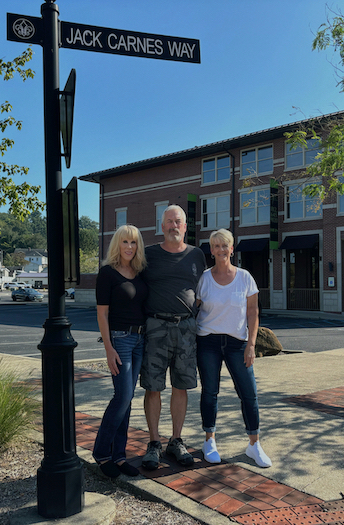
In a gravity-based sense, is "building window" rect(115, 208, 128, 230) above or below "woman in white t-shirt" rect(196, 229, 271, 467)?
above

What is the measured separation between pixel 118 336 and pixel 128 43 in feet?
7.09

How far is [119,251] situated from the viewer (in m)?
3.63

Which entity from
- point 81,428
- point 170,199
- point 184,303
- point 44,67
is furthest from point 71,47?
point 170,199

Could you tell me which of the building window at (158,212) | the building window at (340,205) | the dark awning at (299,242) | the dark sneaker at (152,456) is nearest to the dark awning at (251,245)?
the dark awning at (299,242)

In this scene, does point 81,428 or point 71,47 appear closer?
point 71,47

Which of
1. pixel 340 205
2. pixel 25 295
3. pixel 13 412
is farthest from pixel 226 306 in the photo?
pixel 25 295

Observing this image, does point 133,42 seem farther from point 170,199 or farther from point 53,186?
point 170,199

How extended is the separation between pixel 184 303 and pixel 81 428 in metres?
1.86

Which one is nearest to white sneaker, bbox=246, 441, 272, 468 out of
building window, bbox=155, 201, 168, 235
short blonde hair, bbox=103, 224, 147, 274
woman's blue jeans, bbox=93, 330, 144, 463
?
woman's blue jeans, bbox=93, 330, 144, 463

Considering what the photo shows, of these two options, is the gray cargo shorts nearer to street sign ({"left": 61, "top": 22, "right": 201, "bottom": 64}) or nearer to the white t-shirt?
the white t-shirt

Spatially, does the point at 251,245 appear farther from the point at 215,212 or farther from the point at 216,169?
the point at 216,169

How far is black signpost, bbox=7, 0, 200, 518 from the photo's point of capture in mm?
2916

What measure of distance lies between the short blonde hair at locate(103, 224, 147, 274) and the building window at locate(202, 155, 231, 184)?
87.3 feet

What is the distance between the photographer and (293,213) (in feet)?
87.2
